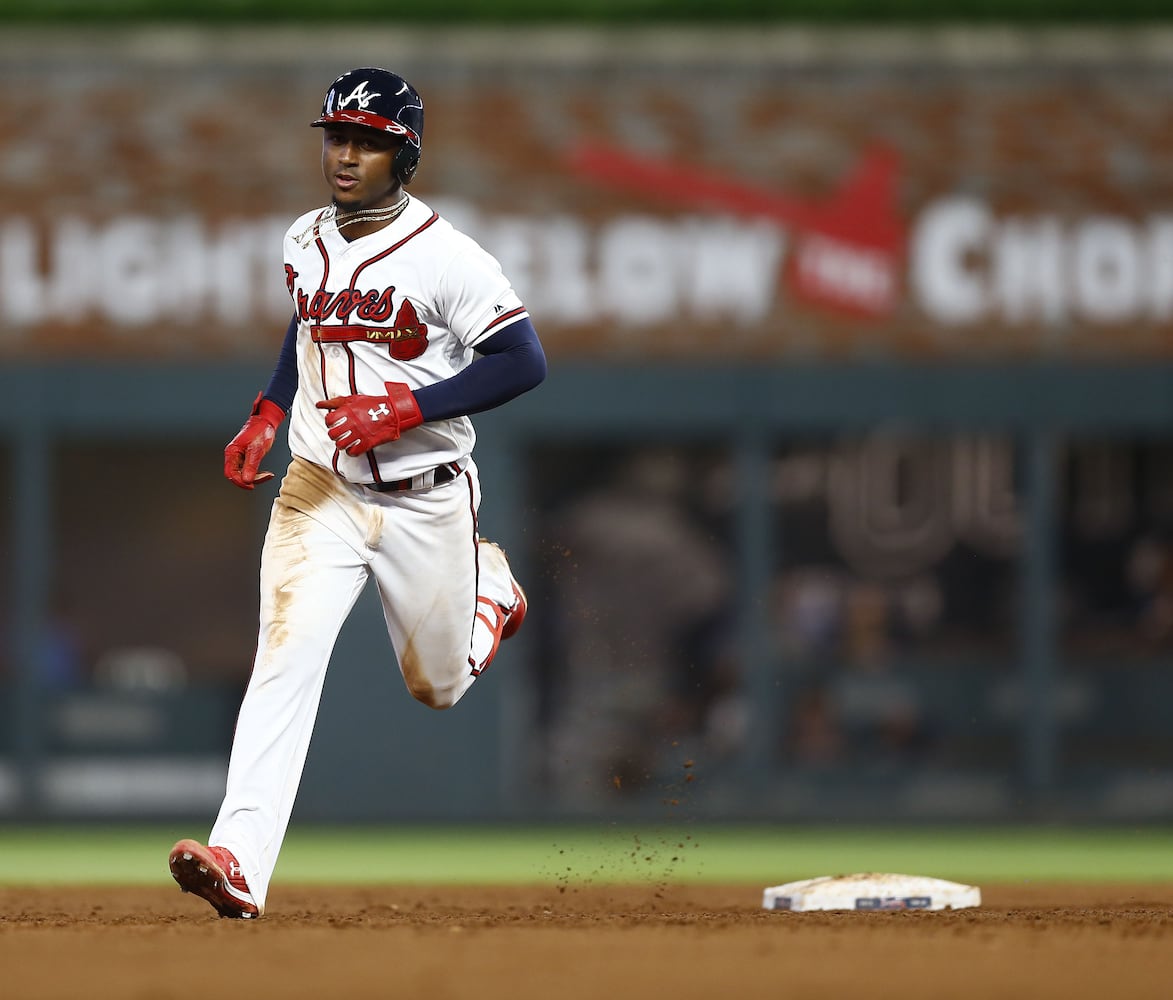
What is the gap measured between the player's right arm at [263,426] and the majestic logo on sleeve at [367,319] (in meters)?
0.19

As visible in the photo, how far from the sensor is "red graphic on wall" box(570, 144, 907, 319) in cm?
1358

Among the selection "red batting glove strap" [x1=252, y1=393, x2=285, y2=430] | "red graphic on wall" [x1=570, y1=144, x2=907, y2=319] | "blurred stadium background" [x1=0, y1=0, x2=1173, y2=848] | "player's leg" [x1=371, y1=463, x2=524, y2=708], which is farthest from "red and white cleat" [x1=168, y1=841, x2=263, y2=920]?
"red graphic on wall" [x1=570, y1=144, x2=907, y2=319]

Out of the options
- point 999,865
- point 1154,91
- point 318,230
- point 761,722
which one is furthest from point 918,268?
point 318,230

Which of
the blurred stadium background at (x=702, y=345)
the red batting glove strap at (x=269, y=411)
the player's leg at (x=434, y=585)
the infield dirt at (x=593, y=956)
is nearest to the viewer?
the infield dirt at (x=593, y=956)

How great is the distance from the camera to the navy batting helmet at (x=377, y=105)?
19.5 feet

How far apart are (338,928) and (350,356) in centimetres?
159

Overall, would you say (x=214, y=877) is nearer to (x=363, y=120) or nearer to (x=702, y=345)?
(x=363, y=120)

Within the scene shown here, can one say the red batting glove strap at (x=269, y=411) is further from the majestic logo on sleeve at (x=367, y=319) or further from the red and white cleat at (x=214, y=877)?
the red and white cleat at (x=214, y=877)

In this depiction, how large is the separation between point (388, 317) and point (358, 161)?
45 centimetres

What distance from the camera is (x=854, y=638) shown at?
44.5 feet

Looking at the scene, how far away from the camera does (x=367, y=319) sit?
19.7 feet

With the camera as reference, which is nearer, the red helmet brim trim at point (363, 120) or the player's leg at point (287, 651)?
the player's leg at point (287, 651)

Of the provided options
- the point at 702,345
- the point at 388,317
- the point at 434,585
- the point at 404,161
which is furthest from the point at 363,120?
the point at 702,345

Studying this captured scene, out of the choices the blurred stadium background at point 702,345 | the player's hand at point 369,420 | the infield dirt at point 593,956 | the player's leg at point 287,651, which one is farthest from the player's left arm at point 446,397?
the blurred stadium background at point 702,345
